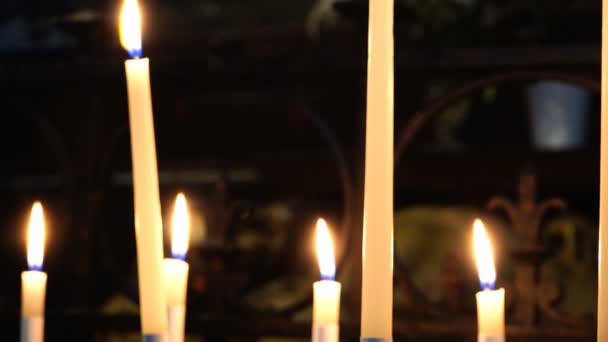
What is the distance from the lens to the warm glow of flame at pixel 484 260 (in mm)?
522

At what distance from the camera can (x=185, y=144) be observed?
5.92 feet

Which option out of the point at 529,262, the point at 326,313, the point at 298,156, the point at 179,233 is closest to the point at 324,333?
the point at 326,313

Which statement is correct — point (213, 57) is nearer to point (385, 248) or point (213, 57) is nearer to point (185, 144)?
point (385, 248)

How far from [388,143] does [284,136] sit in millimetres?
1325

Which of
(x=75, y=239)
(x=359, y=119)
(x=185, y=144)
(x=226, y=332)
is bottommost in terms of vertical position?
(x=226, y=332)

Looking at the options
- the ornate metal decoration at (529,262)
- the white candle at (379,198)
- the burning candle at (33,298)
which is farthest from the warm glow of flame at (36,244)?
the ornate metal decoration at (529,262)

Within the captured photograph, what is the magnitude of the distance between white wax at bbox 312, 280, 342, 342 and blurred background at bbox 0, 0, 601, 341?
0.41 meters

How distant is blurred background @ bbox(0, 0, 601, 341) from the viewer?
38.5 inches

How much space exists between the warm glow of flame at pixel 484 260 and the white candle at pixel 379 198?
0.09m

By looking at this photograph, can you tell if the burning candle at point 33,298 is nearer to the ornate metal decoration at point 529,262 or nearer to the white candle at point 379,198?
the white candle at point 379,198

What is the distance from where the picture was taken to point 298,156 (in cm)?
170

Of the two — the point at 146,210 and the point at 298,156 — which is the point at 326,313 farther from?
the point at 298,156

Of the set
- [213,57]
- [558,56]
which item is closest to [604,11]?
[558,56]

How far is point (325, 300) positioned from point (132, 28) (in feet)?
0.62
